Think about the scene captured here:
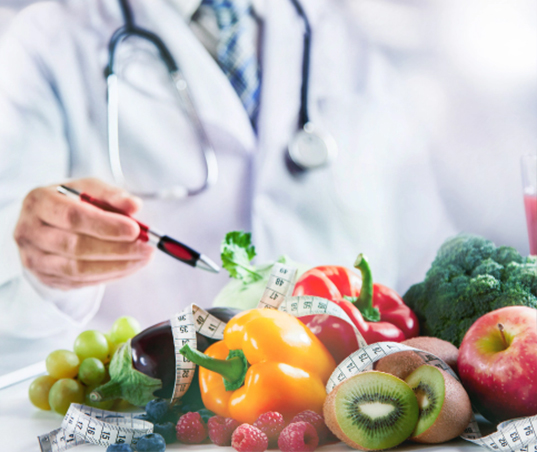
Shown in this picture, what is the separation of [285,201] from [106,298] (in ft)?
1.80

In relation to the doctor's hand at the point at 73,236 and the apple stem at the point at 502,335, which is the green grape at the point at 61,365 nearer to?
the doctor's hand at the point at 73,236

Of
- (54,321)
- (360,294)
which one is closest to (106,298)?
(54,321)

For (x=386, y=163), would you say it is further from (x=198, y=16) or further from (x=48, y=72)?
(x=48, y=72)

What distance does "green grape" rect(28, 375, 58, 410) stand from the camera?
812mm

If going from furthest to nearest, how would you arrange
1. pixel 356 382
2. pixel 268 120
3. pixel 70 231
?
pixel 268 120 < pixel 70 231 < pixel 356 382

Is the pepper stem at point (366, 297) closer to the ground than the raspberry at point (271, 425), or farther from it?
farther from it

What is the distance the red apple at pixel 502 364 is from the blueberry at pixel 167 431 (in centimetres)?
39

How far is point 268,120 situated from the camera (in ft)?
4.41

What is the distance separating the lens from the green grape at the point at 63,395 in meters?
0.78

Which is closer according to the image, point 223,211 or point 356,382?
point 356,382

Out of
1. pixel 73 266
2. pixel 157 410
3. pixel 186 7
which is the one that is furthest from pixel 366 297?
pixel 186 7

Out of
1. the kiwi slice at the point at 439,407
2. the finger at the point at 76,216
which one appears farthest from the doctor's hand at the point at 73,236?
the kiwi slice at the point at 439,407

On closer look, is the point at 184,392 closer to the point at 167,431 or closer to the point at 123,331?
the point at 167,431

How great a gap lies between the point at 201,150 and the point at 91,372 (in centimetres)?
68
